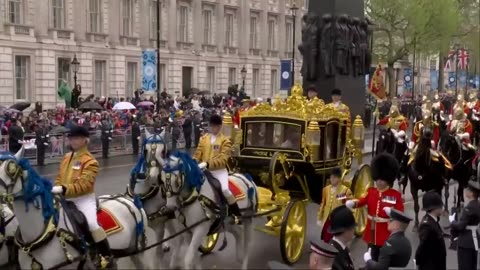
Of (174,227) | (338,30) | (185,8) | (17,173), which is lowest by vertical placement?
(174,227)

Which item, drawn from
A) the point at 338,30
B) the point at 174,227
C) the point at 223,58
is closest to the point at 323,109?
the point at 174,227

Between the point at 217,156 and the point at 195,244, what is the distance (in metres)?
1.34

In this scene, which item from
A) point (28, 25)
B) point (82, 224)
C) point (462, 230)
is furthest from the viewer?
point (28, 25)

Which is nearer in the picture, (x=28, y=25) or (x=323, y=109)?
(x=323, y=109)

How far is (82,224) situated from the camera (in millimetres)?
7828

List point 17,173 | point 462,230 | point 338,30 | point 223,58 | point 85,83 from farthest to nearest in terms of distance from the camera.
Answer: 1. point 223,58
2. point 85,83
3. point 338,30
4. point 462,230
5. point 17,173

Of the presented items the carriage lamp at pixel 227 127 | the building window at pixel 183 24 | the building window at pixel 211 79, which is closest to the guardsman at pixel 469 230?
the carriage lamp at pixel 227 127

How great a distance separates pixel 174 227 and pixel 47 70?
2895cm

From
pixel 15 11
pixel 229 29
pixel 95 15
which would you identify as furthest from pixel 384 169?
pixel 229 29

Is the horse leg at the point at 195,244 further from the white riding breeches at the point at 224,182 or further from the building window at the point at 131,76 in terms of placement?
the building window at the point at 131,76

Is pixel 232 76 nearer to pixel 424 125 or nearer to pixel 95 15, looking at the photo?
pixel 95 15

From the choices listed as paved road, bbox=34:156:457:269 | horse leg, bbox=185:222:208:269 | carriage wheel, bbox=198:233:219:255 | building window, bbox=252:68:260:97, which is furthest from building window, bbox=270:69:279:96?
horse leg, bbox=185:222:208:269

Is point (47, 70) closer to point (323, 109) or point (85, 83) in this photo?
point (85, 83)

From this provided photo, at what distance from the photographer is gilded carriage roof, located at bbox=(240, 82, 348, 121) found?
11.6 meters
